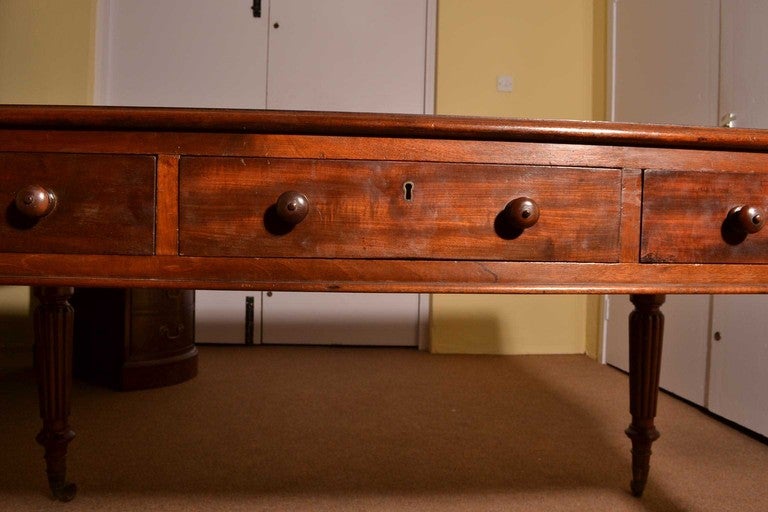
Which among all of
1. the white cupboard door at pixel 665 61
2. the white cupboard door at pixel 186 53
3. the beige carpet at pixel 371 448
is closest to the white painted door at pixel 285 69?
the white cupboard door at pixel 186 53

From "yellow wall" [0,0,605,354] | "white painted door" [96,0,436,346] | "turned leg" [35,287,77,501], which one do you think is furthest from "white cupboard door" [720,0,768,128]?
"turned leg" [35,287,77,501]

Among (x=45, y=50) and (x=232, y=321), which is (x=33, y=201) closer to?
(x=232, y=321)

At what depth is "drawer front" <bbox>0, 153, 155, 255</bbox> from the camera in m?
0.67

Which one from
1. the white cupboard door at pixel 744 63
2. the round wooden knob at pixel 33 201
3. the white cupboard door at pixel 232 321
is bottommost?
the white cupboard door at pixel 232 321

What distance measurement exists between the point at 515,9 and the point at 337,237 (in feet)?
8.43

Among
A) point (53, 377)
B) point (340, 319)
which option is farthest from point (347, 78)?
point (53, 377)

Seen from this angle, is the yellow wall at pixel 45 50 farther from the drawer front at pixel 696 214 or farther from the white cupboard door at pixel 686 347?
the white cupboard door at pixel 686 347

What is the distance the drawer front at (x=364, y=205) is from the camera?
0.68 m

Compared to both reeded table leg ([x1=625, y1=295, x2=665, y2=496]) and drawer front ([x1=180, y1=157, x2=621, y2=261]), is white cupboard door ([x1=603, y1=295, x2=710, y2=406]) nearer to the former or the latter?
reeded table leg ([x1=625, y1=295, x2=665, y2=496])

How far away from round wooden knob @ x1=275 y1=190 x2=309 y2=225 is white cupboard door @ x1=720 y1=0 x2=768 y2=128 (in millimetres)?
1708

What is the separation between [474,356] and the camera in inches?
107

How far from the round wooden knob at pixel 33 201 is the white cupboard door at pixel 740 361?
75.3 inches

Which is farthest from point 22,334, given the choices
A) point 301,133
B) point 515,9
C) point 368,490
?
point 515,9

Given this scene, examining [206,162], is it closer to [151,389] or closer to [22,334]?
[151,389]
